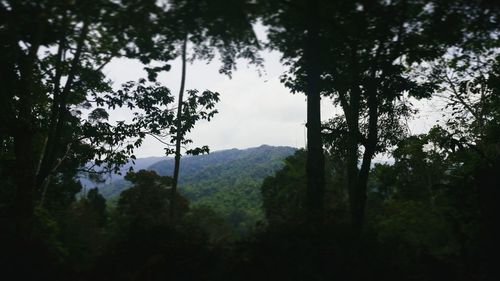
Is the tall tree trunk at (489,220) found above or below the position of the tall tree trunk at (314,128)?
below

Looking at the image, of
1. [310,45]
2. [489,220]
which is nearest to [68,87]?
[310,45]

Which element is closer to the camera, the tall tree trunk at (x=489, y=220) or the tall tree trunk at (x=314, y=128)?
the tall tree trunk at (x=489, y=220)

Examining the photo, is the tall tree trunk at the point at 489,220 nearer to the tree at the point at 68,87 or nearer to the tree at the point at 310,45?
the tree at the point at 310,45

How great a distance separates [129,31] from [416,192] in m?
37.5

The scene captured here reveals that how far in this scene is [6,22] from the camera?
640cm

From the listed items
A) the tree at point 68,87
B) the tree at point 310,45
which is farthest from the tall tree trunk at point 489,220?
the tree at point 68,87

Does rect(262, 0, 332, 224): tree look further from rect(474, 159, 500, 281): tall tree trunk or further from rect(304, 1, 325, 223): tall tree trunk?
rect(474, 159, 500, 281): tall tree trunk

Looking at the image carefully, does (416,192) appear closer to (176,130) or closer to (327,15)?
(176,130)

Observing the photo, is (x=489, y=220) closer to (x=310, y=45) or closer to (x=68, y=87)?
(x=310, y=45)

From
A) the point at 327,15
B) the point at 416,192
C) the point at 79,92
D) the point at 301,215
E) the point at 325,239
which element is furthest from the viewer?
the point at 416,192

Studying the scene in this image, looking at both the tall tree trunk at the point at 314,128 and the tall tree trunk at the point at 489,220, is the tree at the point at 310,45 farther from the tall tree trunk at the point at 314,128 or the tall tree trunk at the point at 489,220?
the tall tree trunk at the point at 489,220

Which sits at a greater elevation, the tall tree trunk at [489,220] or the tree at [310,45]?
the tree at [310,45]

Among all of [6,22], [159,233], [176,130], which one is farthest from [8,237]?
[176,130]

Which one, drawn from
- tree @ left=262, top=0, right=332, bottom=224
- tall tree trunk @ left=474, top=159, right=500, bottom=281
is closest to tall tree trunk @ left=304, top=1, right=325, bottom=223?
tree @ left=262, top=0, right=332, bottom=224
